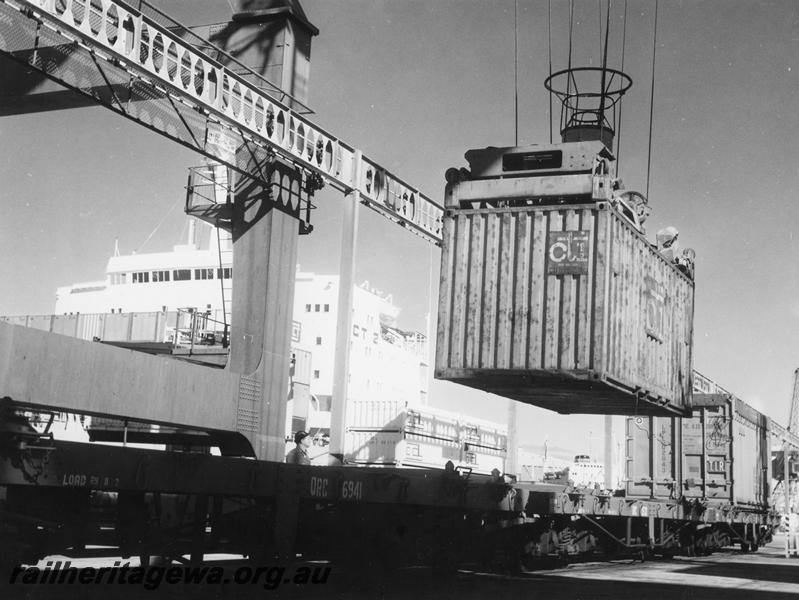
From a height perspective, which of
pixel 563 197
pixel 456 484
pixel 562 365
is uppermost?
pixel 563 197

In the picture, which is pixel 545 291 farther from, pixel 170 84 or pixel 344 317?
pixel 344 317

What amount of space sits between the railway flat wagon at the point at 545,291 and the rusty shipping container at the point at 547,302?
14 mm

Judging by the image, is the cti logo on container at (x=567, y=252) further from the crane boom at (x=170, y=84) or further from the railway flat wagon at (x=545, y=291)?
the crane boom at (x=170, y=84)

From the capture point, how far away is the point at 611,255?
11.3 m

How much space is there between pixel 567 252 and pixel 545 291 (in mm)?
605

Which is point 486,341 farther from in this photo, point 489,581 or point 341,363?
point 341,363

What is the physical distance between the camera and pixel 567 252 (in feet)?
37.3

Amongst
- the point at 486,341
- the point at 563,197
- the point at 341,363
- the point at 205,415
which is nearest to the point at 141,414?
the point at 205,415

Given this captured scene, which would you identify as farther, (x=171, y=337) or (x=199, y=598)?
(x=171, y=337)

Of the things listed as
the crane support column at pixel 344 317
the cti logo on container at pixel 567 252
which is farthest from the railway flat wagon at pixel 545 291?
the crane support column at pixel 344 317

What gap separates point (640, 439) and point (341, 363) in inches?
307

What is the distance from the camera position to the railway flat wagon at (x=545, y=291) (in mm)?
11180

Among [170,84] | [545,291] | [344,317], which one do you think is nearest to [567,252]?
[545,291]

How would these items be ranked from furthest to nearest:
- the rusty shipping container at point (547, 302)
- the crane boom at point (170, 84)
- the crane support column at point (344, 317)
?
the crane support column at point (344, 317) → the crane boom at point (170, 84) → the rusty shipping container at point (547, 302)
